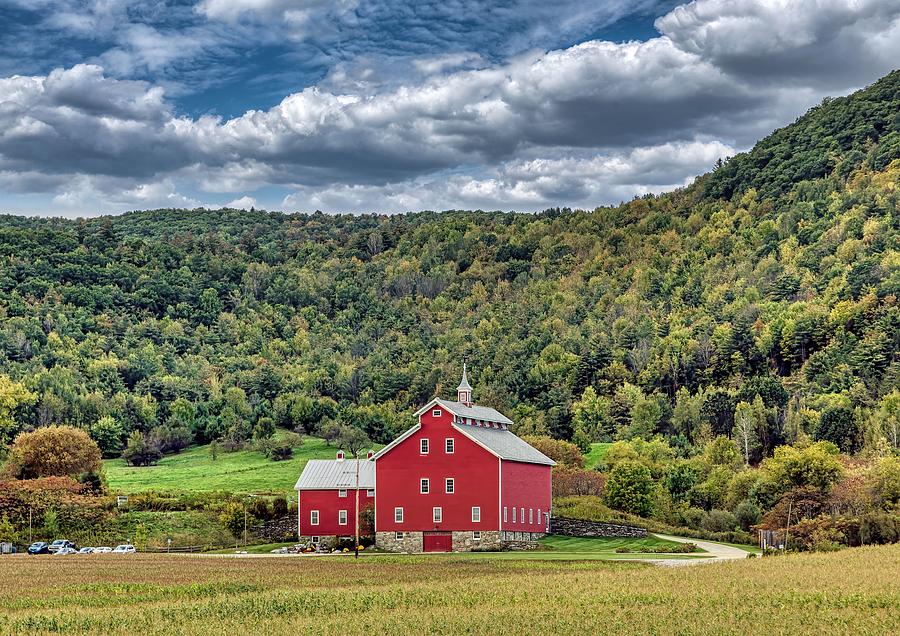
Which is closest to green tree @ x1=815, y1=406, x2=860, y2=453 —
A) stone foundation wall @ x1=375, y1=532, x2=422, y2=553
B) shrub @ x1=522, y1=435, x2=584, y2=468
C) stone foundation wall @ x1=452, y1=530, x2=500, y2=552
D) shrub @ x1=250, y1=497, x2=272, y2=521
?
shrub @ x1=522, y1=435, x2=584, y2=468

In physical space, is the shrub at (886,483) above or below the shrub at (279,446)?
below

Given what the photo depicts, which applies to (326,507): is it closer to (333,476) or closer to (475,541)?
(333,476)

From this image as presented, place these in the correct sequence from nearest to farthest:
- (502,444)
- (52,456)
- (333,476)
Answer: (502,444) < (333,476) < (52,456)

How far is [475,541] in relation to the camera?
86562 millimetres

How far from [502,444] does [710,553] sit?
73.6ft

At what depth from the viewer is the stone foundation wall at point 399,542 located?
87562 mm

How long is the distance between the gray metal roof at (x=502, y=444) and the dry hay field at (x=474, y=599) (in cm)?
2859

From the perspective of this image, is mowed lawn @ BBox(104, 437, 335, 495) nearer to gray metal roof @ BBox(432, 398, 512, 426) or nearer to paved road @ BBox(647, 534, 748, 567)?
gray metal roof @ BBox(432, 398, 512, 426)

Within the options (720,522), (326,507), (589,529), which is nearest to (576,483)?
(720,522)

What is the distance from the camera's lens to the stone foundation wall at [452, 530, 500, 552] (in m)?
85.8

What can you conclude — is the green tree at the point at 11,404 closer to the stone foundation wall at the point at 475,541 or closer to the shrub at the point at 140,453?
the shrub at the point at 140,453

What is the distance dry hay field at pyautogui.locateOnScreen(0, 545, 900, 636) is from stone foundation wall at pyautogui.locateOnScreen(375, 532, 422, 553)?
91.4 ft

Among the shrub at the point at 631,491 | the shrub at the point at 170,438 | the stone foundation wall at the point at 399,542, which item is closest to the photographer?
the stone foundation wall at the point at 399,542

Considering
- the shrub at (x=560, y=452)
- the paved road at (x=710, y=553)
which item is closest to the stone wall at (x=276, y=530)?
the paved road at (x=710, y=553)
